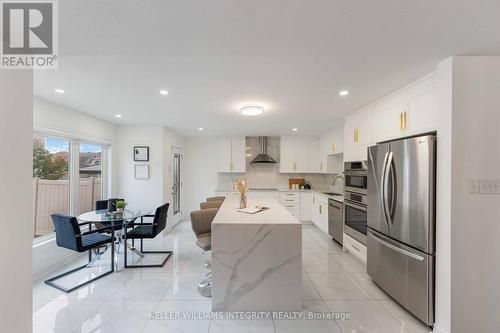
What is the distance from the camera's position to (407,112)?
95.6 inches

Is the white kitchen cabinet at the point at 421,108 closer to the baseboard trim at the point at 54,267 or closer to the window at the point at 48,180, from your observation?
the window at the point at 48,180

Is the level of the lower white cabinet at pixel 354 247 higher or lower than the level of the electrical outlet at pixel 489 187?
lower

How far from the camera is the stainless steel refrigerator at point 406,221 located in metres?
2.00

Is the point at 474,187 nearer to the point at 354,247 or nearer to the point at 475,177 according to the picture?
the point at 475,177

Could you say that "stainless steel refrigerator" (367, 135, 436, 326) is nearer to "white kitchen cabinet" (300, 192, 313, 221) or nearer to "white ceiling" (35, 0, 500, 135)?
"white ceiling" (35, 0, 500, 135)

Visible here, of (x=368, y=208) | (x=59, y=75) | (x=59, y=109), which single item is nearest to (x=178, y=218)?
(x=59, y=109)

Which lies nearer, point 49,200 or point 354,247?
point 49,200

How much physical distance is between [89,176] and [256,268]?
12.6 ft

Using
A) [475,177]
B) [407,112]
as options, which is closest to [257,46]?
[407,112]

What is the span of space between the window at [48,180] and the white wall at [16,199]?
243 cm

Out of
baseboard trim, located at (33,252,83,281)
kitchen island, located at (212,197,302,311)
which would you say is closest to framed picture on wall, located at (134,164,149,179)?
baseboard trim, located at (33,252,83,281)

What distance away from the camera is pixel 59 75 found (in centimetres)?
223

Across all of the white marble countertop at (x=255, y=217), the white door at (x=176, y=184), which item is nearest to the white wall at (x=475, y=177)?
the white marble countertop at (x=255, y=217)

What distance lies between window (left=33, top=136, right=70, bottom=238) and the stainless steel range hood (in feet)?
13.6
